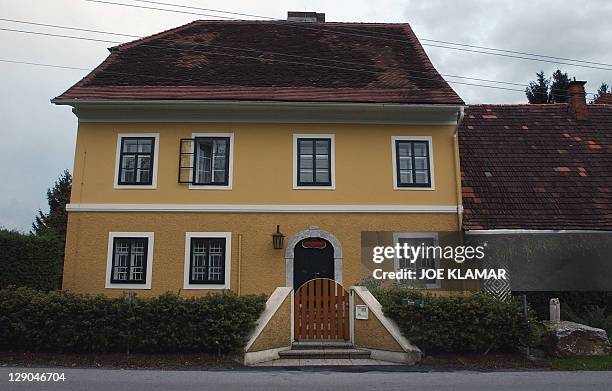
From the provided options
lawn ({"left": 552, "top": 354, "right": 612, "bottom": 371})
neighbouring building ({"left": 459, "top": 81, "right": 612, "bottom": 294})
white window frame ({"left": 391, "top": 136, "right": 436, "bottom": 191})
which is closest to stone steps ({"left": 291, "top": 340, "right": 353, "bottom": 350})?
lawn ({"left": 552, "top": 354, "right": 612, "bottom": 371})

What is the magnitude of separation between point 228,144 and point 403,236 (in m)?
5.67

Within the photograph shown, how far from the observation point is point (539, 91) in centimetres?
3147

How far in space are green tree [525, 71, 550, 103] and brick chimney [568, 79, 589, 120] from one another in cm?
1381

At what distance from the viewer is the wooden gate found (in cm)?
1106

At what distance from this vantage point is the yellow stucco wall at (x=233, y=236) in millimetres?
13422

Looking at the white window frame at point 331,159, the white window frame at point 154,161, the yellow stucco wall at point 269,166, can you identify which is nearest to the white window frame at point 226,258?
the yellow stucco wall at point 269,166

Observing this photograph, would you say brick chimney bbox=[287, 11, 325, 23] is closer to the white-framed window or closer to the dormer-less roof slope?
the dormer-less roof slope

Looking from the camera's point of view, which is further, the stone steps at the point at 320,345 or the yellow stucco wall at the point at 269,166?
the yellow stucco wall at the point at 269,166

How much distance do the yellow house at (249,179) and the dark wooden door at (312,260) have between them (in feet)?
0.09

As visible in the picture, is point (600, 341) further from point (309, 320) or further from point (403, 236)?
point (309, 320)

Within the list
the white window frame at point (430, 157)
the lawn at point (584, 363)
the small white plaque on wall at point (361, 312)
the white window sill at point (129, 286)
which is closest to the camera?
the lawn at point (584, 363)

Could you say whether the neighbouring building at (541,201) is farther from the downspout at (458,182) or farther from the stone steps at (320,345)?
the stone steps at (320,345)

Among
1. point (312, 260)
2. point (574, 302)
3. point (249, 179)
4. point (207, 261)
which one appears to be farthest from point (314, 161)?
point (574, 302)

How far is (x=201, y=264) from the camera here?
536 inches
